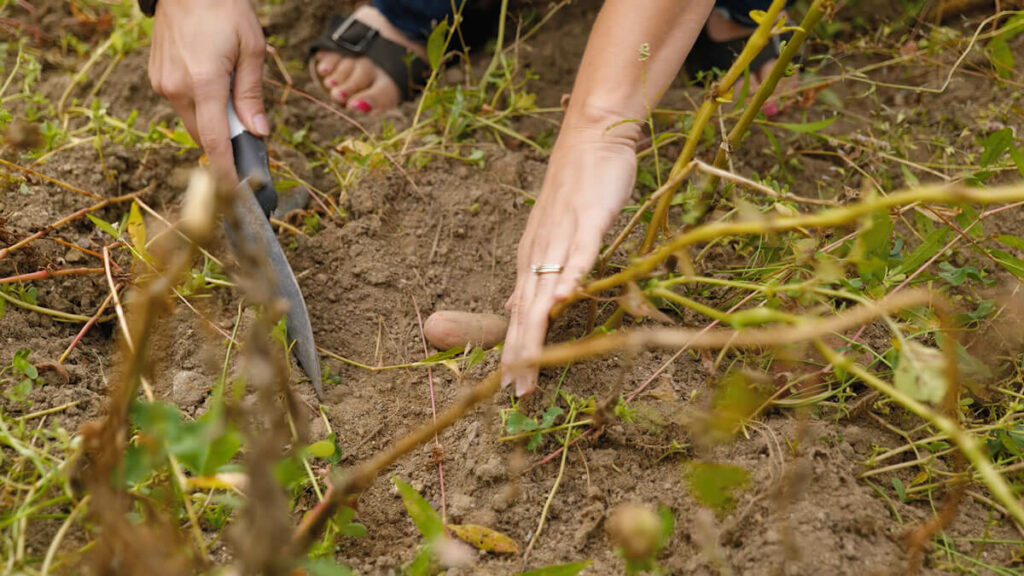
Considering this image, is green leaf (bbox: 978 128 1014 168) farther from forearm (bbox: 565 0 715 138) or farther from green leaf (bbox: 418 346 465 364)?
green leaf (bbox: 418 346 465 364)

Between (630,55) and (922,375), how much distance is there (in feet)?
2.47

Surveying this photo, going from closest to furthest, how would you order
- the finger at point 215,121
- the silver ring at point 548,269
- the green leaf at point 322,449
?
the green leaf at point 322,449
the silver ring at point 548,269
the finger at point 215,121

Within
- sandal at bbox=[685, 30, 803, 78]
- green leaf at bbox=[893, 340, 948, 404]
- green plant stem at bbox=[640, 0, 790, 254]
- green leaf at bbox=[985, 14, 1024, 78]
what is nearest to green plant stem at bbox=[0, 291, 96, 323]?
green plant stem at bbox=[640, 0, 790, 254]

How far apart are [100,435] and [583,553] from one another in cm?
59

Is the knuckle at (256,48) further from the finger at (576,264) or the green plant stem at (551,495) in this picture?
the green plant stem at (551,495)

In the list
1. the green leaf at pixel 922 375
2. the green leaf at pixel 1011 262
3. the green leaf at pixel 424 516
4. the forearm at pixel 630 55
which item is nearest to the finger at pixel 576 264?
the forearm at pixel 630 55

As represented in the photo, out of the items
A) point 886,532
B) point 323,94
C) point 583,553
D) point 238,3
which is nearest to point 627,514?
point 583,553

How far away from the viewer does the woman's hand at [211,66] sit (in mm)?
1348

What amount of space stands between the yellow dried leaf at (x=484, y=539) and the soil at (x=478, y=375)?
22 millimetres

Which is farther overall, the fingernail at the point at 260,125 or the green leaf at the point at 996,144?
the fingernail at the point at 260,125

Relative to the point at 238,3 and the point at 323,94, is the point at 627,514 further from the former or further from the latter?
the point at 323,94

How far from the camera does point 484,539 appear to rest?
38.2 inches

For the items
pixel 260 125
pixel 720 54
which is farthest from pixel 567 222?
pixel 720 54

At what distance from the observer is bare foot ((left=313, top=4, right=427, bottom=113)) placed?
71.3 inches
